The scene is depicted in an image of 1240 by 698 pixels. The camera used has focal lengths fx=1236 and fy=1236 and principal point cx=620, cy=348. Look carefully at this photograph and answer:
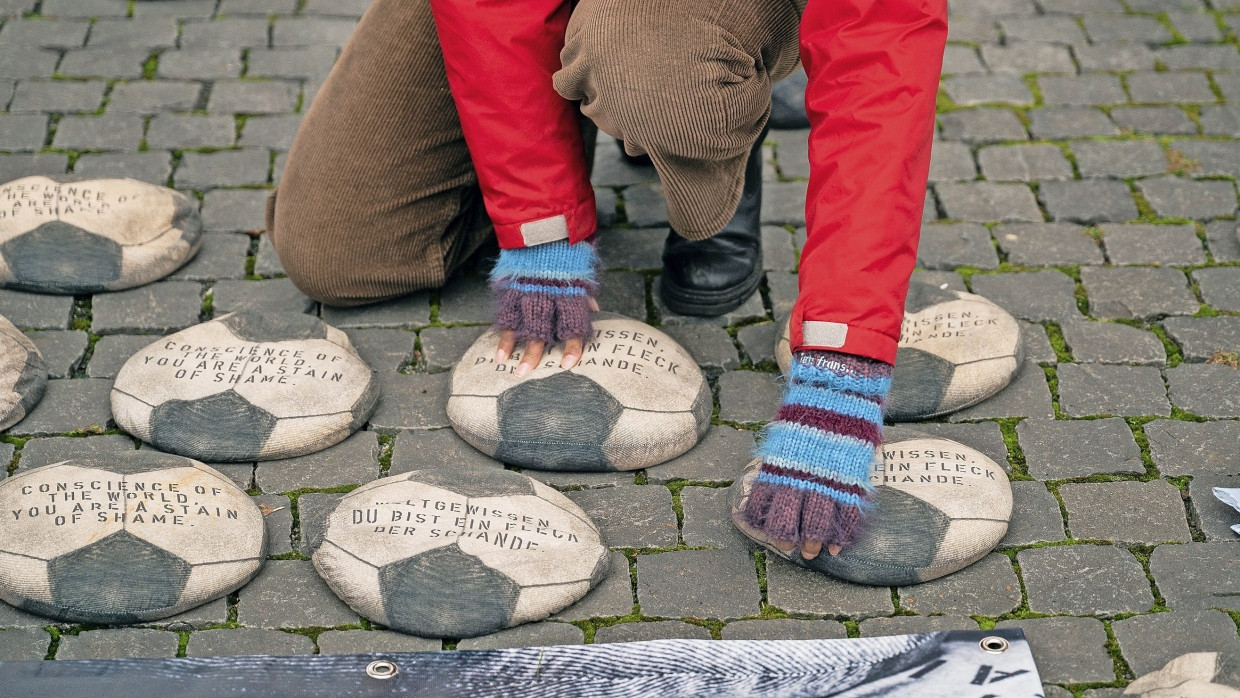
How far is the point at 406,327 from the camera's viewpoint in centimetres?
301

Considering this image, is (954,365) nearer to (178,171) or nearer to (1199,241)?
Answer: (1199,241)

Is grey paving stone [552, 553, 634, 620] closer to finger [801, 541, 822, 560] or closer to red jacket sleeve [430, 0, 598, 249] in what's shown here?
finger [801, 541, 822, 560]

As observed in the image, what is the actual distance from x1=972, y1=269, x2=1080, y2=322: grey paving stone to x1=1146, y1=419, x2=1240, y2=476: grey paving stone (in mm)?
441

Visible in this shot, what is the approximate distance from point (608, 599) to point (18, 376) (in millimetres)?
A: 1399

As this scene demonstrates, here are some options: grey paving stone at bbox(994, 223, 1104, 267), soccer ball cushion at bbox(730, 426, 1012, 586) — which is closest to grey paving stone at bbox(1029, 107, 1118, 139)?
grey paving stone at bbox(994, 223, 1104, 267)

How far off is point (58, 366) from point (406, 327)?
2.59 feet

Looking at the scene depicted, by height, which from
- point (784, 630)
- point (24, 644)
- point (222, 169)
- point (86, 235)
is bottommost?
point (784, 630)

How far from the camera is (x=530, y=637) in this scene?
2.20 meters

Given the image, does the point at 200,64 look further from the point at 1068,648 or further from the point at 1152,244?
the point at 1068,648

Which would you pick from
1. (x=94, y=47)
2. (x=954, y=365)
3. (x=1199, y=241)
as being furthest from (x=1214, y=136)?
(x=94, y=47)

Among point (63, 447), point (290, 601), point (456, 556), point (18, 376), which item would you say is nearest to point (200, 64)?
point (18, 376)

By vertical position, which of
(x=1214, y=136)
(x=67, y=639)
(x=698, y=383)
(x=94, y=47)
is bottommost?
(x=1214, y=136)

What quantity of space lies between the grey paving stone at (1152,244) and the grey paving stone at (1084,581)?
111 cm

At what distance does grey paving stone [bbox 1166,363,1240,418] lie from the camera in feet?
8.89
